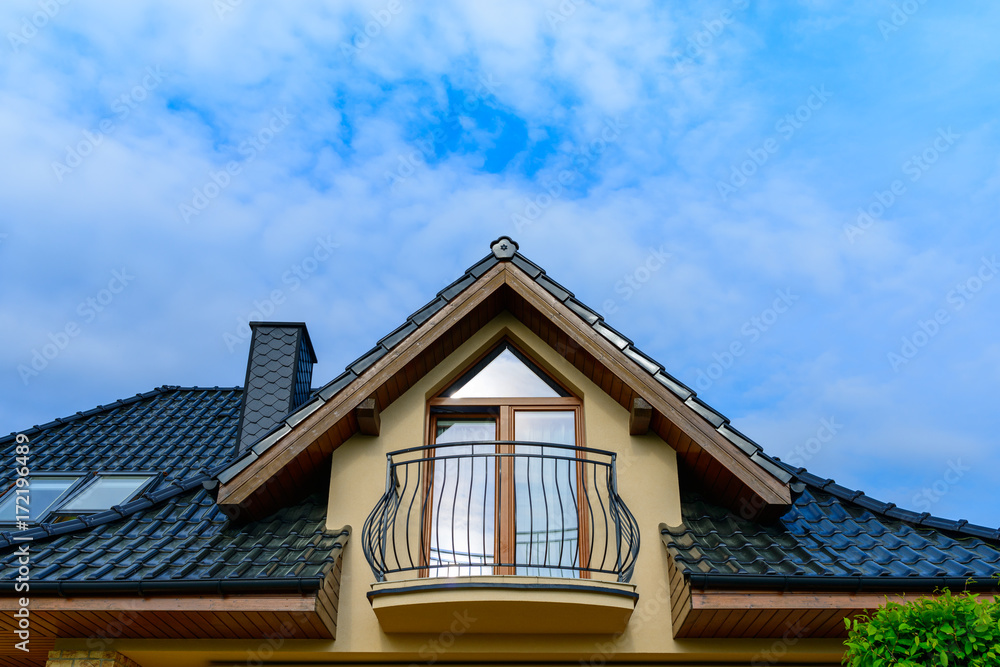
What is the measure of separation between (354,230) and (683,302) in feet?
22.0

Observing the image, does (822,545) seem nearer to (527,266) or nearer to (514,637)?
(514,637)

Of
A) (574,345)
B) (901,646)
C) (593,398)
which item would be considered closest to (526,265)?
(574,345)

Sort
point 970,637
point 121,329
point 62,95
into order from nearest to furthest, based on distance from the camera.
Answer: point 970,637 < point 62,95 < point 121,329

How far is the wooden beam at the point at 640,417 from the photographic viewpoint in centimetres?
754

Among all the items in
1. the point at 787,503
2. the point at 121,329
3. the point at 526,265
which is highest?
the point at 121,329

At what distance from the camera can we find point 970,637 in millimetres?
4906

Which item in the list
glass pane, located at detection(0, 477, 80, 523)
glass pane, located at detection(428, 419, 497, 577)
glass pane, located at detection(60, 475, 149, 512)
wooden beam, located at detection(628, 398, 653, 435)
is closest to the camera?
glass pane, located at detection(428, 419, 497, 577)

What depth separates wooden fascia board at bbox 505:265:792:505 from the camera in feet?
22.9

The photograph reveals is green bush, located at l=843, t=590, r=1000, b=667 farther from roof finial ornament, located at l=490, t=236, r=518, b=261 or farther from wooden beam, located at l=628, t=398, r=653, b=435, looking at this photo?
roof finial ornament, located at l=490, t=236, r=518, b=261

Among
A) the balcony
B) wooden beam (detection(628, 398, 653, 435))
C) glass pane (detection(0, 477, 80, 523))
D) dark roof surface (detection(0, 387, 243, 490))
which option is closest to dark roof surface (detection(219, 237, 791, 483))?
wooden beam (detection(628, 398, 653, 435))

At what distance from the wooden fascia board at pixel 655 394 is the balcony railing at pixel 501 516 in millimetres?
808

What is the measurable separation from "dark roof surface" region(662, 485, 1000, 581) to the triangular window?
75.5 inches

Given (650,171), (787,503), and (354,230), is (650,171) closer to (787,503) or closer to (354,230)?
(354,230)

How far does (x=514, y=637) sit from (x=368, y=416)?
8.49ft
